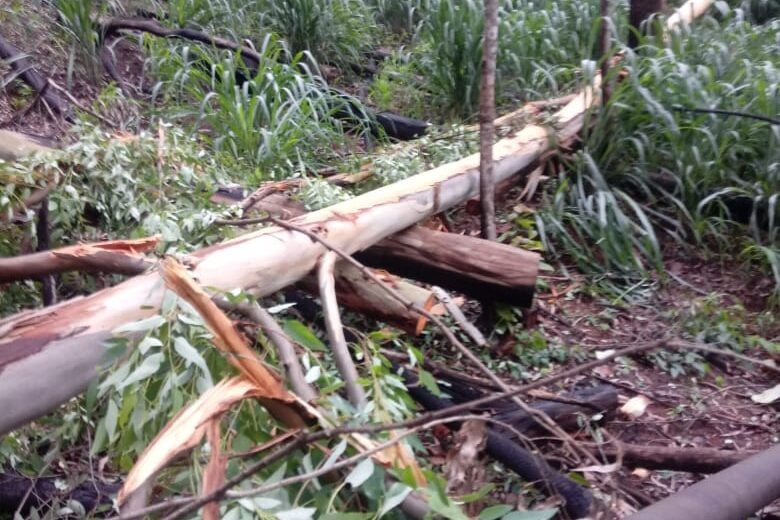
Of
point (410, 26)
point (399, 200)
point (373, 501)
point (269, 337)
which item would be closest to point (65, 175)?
point (399, 200)

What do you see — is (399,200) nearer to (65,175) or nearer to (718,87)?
(65,175)

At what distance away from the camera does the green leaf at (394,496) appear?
1766 mm

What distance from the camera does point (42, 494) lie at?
2.71 metres

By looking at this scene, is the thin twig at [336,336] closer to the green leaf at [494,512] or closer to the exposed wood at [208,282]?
the exposed wood at [208,282]

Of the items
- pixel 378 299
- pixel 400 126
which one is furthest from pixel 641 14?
pixel 378 299

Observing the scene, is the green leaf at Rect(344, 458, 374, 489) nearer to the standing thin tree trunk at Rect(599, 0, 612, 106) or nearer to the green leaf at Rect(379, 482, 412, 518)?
the green leaf at Rect(379, 482, 412, 518)

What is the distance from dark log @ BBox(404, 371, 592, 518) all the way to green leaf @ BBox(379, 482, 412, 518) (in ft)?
2.01

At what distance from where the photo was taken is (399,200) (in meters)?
3.75

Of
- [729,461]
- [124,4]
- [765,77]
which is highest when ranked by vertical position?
[124,4]

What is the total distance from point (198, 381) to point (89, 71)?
513 centimetres

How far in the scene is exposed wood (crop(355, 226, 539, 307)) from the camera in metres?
3.72

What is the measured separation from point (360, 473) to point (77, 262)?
143 cm

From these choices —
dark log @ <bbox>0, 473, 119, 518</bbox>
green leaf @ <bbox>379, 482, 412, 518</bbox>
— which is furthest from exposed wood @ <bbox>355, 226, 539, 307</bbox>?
green leaf @ <bbox>379, 482, 412, 518</bbox>

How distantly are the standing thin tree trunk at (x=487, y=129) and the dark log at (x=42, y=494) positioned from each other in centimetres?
230
